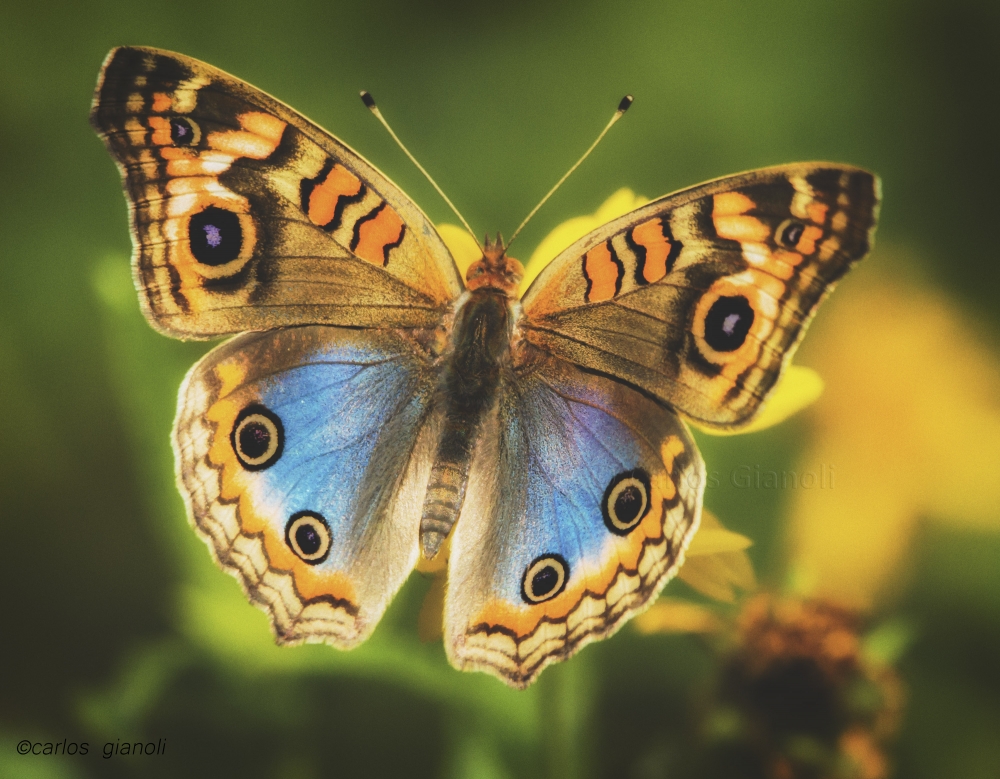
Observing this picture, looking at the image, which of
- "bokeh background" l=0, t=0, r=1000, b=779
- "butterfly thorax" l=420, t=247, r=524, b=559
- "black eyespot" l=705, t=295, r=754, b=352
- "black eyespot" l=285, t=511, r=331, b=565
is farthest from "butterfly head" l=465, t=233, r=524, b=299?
"bokeh background" l=0, t=0, r=1000, b=779

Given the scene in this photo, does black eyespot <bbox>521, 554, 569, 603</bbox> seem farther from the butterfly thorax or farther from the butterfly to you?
the butterfly thorax

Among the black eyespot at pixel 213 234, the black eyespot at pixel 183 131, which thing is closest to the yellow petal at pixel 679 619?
the black eyespot at pixel 213 234

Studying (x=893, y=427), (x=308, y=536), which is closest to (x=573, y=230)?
(x=308, y=536)

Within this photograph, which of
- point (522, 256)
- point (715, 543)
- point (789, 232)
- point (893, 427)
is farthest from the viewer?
point (893, 427)

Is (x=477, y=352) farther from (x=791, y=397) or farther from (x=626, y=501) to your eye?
(x=791, y=397)

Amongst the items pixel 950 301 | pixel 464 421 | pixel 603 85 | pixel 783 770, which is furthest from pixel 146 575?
pixel 950 301

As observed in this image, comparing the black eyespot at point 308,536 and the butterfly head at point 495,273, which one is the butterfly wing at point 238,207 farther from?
the black eyespot at point 308,536
